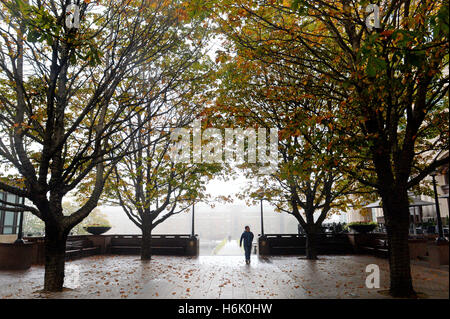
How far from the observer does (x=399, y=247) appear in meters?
4.65

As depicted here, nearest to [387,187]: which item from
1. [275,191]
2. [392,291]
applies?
[392,291]

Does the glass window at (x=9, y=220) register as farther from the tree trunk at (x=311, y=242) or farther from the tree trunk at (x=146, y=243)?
the tree trunk at (x=311, y=242)

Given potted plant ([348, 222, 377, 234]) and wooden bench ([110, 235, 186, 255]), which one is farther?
wooden bench ([110, 235, 186, 255])

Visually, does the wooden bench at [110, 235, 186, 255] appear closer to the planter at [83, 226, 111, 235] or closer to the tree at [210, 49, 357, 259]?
the planter at [83, 226, 111, 235]

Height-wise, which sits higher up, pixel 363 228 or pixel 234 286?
pixel 363 228

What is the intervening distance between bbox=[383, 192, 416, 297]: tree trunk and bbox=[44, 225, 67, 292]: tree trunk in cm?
698

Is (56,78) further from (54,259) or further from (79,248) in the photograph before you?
(79,248)

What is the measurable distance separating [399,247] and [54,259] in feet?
23.8

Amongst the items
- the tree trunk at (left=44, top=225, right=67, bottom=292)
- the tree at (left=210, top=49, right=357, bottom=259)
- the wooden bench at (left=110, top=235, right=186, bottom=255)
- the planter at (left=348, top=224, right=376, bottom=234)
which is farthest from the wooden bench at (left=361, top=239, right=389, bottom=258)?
the tree trunk at (left=44, top=225, right=67, bottom=292)

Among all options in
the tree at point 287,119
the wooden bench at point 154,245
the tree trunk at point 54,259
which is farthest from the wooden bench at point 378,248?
the tree trunk at point 54,259

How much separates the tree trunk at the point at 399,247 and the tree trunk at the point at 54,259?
275 inches

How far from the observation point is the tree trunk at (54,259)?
7.21 meters

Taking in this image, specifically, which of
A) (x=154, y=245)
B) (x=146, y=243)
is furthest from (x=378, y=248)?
(x=154, y=245)

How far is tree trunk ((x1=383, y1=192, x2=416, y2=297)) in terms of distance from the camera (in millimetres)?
3306
